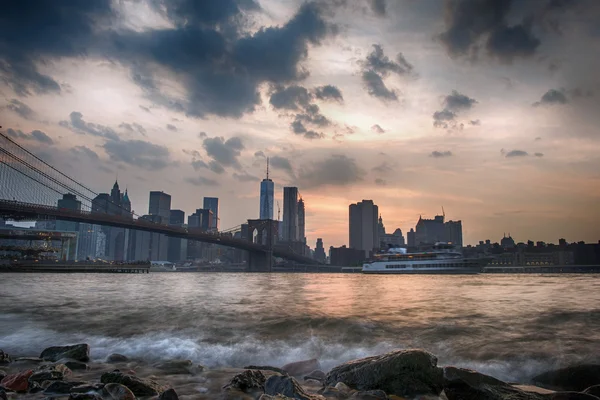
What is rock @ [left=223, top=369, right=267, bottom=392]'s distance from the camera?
574 centimetres

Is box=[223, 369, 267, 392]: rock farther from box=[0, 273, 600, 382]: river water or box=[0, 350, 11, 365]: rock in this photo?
box=[0, 350, 11, 365]: rock

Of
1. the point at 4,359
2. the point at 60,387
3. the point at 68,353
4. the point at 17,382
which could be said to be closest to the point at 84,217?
the point at 4,359

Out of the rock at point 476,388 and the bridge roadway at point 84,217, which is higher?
the bridge roadway at point 84,217

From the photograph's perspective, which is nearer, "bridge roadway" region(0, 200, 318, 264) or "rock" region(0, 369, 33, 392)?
"rock" region(0, 369, 33, 392)

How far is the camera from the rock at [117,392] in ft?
16.5

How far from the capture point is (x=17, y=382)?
18.5 feet

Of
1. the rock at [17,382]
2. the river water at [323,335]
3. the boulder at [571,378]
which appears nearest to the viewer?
the rock at [17,382]

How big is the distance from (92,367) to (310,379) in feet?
14.0

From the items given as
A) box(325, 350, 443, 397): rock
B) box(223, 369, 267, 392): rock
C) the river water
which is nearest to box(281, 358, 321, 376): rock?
the river water

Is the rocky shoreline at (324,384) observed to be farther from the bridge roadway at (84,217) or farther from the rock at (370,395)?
the bridge roadway at (84,217)

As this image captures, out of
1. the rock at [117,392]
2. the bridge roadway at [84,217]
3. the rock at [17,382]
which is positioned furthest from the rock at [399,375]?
the bridge roadway at [84,217]

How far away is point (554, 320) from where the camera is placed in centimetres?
1177

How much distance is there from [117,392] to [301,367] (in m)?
3.46

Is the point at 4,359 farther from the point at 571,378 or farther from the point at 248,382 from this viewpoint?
the point at 571,378
